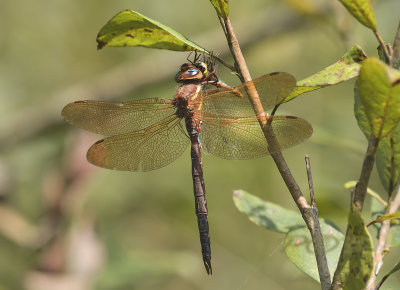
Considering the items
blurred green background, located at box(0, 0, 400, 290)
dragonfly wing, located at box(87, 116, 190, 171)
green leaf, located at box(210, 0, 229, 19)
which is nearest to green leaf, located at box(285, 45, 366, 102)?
green leaf, located at box(210, 0, 229, 19)

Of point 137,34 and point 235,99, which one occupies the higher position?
point 137,34

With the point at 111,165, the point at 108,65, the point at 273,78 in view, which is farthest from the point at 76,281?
the point at 108,65

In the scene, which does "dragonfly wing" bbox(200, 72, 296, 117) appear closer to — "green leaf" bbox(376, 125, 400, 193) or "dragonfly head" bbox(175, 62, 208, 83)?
"dragonfly head" bbox(175, 62, 208, 83)

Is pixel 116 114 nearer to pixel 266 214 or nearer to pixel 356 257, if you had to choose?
pixel 266 214

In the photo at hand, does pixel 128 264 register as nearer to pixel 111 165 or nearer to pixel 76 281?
pixel 76 281

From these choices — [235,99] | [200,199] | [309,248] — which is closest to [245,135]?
[235,99]

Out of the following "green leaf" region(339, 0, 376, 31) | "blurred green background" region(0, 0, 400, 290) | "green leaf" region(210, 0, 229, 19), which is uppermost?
"green leaf" region(210, 0, 229, 19)

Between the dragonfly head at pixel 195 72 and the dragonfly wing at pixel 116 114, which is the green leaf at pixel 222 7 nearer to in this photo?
Result: the dragonfly head at pixel 195 72
